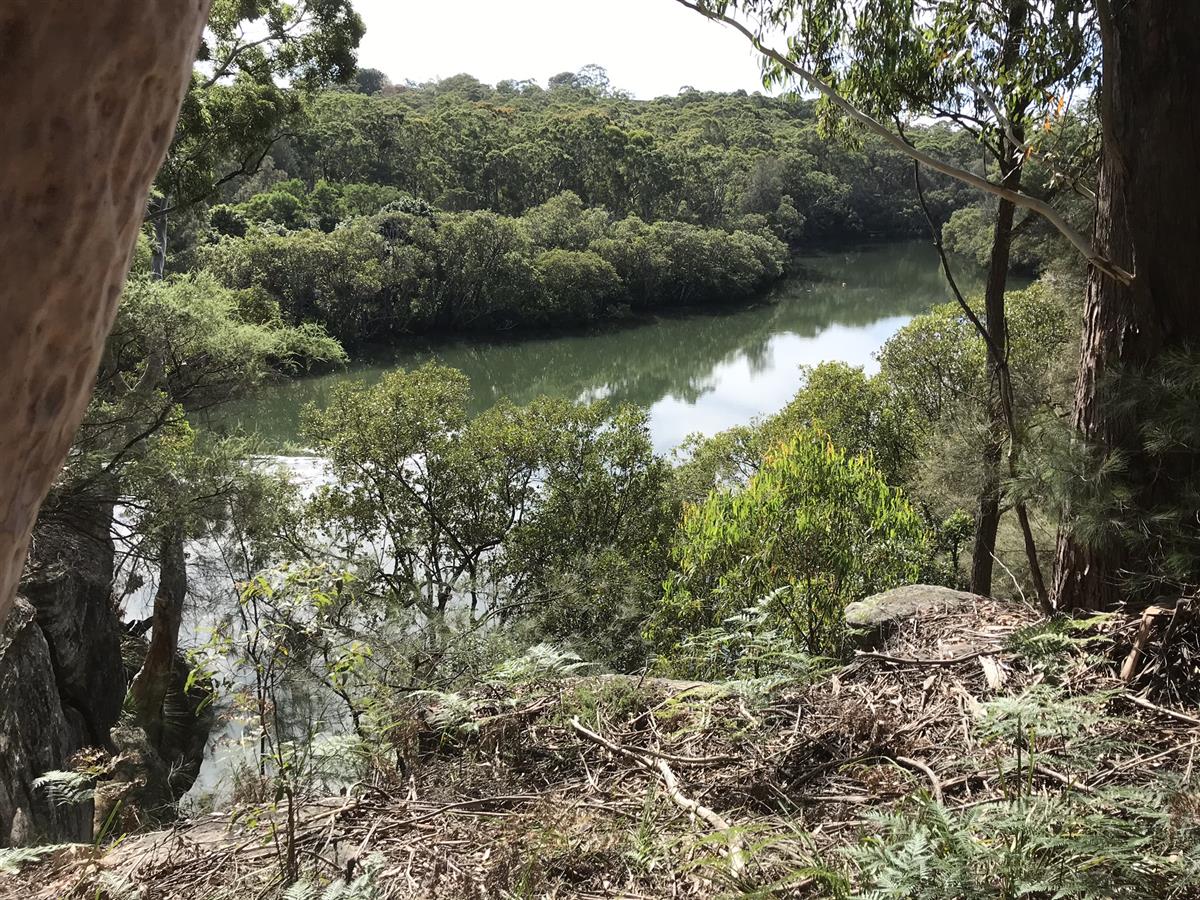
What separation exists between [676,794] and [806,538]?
16.1 ft

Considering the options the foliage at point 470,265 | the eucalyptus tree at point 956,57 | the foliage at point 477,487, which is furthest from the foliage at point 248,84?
the foliage at point 470,265

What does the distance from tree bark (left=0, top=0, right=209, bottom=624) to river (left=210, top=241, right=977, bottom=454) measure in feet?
43.6

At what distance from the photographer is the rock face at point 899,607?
3.15 meters

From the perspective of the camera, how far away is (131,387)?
9.73m

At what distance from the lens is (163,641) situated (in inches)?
354

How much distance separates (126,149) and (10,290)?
0.57 feet

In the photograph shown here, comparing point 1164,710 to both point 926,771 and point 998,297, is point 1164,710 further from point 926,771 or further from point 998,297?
point 998,297

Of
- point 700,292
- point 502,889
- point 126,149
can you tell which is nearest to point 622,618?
point 502,889

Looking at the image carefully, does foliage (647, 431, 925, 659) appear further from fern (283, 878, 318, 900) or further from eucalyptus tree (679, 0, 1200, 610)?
fern (283, 878, 318, 900)

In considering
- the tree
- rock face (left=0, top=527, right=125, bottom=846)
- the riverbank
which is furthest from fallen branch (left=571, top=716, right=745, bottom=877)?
the tree

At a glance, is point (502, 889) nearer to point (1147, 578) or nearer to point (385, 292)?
point (1147, 578)

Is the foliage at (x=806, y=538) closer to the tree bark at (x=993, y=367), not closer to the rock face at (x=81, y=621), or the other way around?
the tree bark at (x=993, y=367)

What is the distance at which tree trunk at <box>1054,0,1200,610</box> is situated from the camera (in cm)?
A: 249

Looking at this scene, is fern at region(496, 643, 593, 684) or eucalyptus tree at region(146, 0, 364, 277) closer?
fern at region(496, 643, 593, 684)
